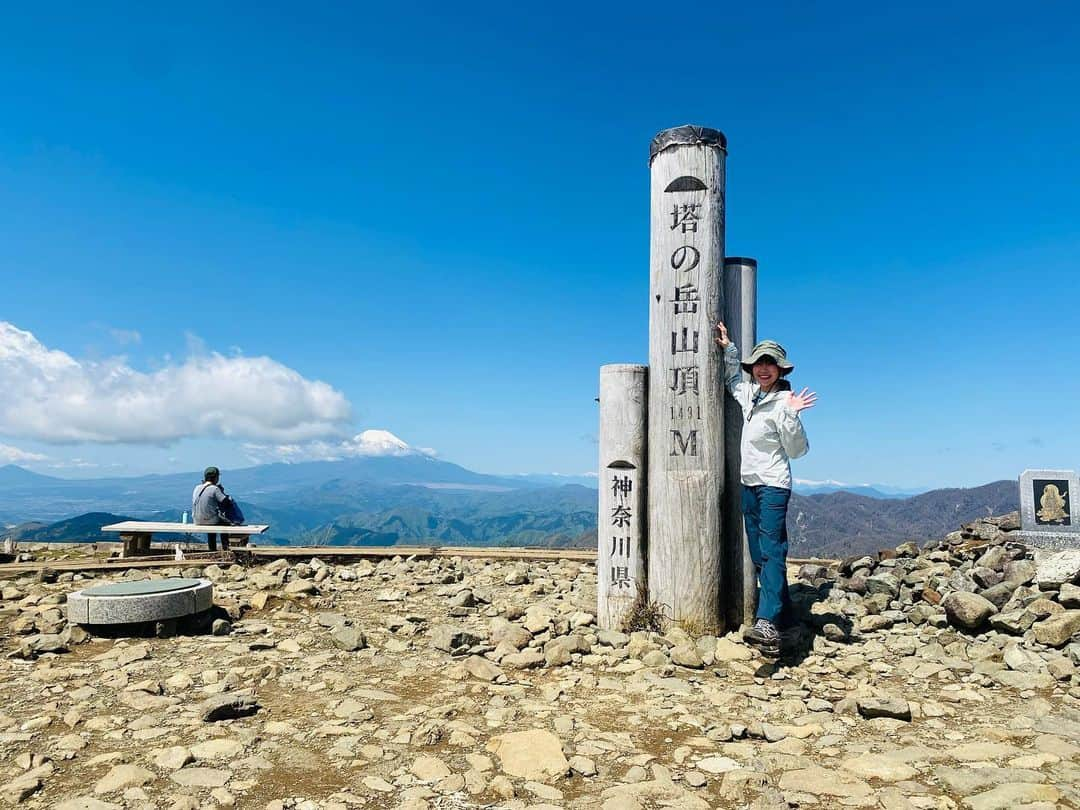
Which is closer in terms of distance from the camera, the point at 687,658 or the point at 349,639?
the point at 687,658

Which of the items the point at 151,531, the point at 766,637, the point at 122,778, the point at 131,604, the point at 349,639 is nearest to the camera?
the point at 122,778

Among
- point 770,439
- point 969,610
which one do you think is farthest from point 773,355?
point 969,610

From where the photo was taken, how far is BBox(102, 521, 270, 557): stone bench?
42.1 ft

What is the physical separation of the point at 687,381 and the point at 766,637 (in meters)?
2.69

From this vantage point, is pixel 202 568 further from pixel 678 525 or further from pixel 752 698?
pixel 752 698

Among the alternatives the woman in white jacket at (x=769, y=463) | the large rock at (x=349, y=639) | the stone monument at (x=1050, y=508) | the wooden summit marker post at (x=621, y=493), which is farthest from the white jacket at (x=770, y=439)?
the stone monument at (x=1050, y=508)

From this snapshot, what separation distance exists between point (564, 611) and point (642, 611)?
1.30m

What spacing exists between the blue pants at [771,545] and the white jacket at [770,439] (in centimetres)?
11

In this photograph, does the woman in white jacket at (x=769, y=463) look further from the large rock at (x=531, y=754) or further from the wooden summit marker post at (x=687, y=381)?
the large rock at (x=531, y=754)

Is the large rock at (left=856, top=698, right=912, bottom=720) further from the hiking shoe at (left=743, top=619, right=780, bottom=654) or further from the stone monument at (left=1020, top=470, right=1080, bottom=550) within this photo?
the stone monument at (left=1020, top=470, right=1080, bottom=550)

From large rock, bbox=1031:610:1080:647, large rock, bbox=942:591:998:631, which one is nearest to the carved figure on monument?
large rock, bbox=942:591:998:631

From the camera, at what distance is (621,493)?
752cm

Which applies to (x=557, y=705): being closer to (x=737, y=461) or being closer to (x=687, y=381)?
(x=737, y=461)

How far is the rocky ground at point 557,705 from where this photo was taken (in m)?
3.90
